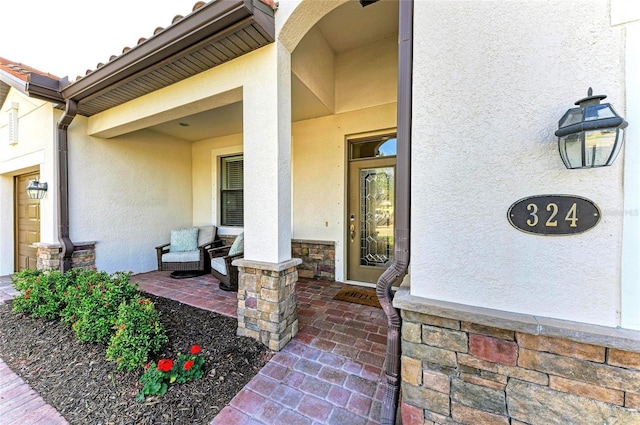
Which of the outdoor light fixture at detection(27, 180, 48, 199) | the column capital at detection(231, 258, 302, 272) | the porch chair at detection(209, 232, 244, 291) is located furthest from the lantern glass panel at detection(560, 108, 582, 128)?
the outdoor light fixture at detection(27, 180, 48, 199)

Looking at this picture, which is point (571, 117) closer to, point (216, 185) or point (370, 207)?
point (370, 207)

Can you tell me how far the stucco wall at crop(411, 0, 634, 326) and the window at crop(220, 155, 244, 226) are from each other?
15.3 feet

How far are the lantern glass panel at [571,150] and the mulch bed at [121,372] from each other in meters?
2.50

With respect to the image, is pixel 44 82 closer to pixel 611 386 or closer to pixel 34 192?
pixel 34 192

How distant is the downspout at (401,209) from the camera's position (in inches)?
58.2

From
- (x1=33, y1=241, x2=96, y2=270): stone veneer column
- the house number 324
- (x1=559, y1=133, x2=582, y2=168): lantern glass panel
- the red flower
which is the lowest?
the red flower

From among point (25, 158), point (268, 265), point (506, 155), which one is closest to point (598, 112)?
point (506, 155)

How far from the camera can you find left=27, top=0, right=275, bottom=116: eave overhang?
2031 mm

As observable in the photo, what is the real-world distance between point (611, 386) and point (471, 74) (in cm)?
167

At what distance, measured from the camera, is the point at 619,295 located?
1.10 meters

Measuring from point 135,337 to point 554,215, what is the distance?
122 inches

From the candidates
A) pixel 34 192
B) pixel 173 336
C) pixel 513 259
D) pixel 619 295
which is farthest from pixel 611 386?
pixel 34 192

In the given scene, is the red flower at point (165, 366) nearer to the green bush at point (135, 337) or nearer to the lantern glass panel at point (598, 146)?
the green bush at point (135, 337)

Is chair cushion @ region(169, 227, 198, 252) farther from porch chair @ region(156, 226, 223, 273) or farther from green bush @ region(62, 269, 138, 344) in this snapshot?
green bush @ region(62, 269, 138, 344)
